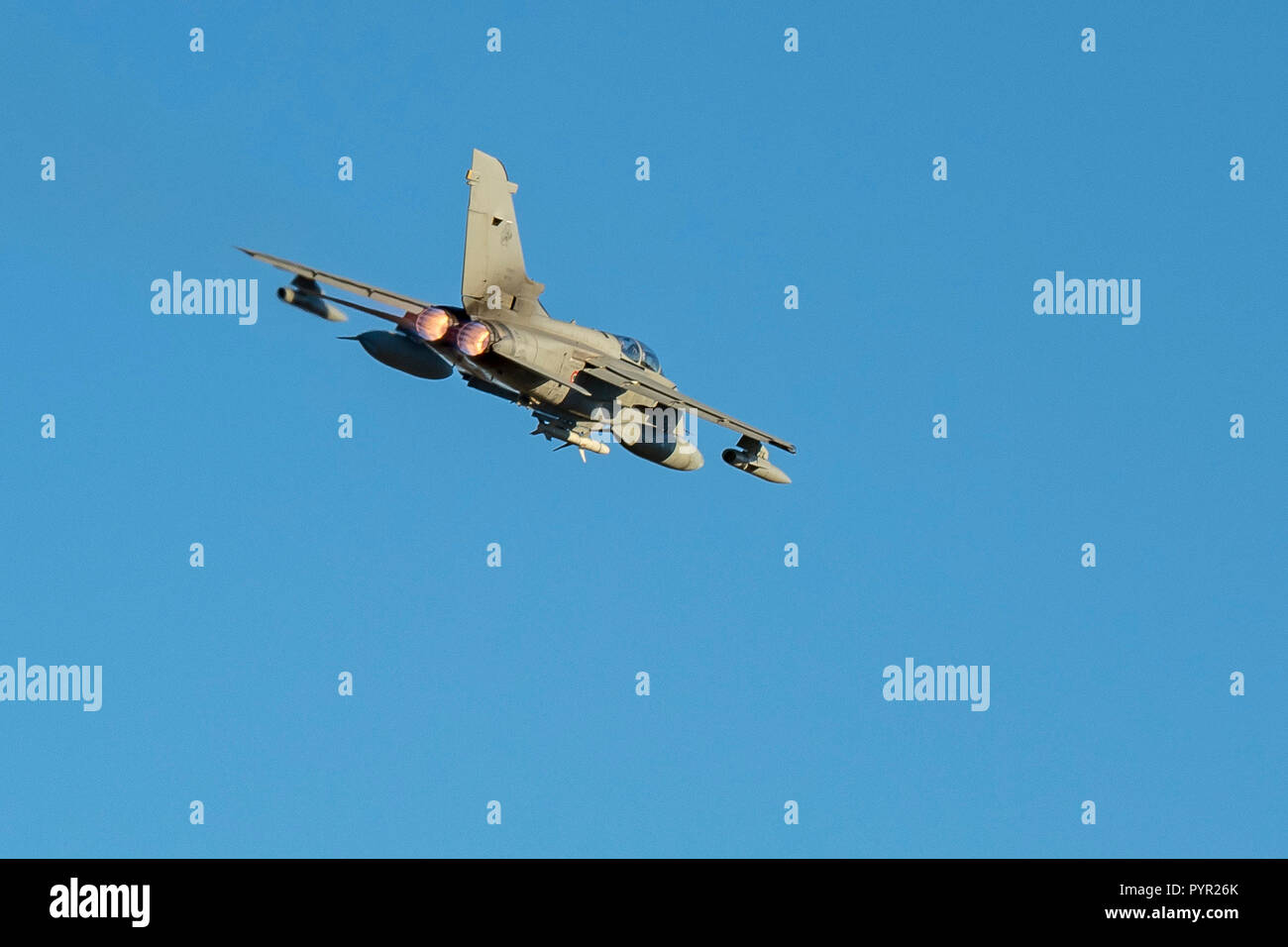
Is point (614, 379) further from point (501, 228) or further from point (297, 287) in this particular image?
point (297, 287)

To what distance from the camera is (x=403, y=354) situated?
54.1 metres

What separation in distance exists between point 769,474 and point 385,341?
42.5 ft

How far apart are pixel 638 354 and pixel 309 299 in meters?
10.3

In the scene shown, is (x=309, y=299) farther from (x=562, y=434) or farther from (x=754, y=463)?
(x=754, y=463)

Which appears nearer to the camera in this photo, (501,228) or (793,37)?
(501,228)

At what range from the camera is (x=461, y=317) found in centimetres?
5412

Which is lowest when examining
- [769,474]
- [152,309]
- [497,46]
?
[769,474]

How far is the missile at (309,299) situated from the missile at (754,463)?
1307 cm

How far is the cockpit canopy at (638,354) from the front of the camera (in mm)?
58125

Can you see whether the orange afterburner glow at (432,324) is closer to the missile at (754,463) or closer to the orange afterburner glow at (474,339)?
the orange afterburner glow at (474,339)

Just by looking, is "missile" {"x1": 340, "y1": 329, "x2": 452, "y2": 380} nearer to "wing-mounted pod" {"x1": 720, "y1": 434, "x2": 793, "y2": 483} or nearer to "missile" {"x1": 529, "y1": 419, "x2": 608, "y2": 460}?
"missile" {"x1": 529, "y1": 419, "x2": 608, "y2": 460}
